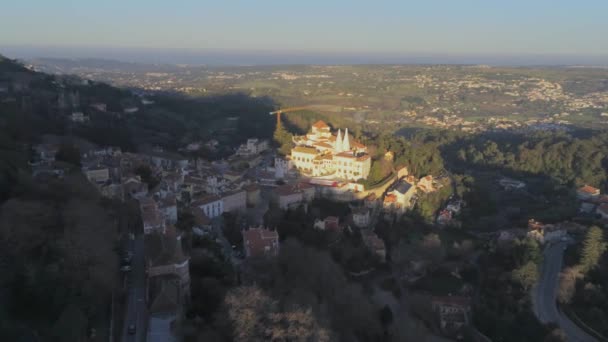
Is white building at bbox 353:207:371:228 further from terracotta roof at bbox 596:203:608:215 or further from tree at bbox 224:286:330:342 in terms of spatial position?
terracotta roof at bbox 596:203:608:215

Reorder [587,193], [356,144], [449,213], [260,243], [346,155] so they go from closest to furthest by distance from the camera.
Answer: [260,243] → [449,213] → [346,155] → [356,144] → [587,193]

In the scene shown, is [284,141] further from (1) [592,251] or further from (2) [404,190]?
(1) [592,251]

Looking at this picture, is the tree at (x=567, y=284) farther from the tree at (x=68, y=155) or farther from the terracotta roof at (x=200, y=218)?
the tree at (x=68, y=155)

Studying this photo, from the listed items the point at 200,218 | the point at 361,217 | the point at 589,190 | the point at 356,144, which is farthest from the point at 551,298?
the point at 589,190

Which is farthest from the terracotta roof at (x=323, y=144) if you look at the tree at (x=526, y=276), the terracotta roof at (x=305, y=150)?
the tree at (x=526, y=276)

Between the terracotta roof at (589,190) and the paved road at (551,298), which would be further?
the terracotta roof at (589,190)

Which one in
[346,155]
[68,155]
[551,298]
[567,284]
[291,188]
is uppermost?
[68,155]
